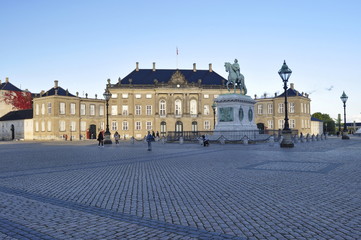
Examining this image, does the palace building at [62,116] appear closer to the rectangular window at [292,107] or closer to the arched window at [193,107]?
the arched window at [193,107]

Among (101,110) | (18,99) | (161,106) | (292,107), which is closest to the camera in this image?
→ (161,106)

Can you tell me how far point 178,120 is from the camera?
5984 centimetres

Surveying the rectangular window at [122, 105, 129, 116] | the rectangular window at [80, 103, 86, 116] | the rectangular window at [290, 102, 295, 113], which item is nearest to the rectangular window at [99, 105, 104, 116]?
the rectangular window at [80, 103, 86, 116]

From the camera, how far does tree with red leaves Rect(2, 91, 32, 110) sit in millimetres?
63772

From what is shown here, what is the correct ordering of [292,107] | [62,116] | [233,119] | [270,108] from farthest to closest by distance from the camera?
[270,108] → [292,107] → [62,116] → [233,119]

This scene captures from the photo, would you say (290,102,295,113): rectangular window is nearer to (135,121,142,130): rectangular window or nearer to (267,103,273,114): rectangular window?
(267,103,273,114): rectangular window

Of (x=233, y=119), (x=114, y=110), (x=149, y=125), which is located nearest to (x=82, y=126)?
(x=114, y=110)

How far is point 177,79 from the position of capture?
198ft

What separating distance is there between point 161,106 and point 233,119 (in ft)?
110

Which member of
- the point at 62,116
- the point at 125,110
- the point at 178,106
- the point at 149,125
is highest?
the point at 178,106

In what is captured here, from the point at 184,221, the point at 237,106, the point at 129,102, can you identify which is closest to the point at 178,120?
the point at 129,102

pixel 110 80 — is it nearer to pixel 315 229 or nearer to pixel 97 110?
pixel 97 110

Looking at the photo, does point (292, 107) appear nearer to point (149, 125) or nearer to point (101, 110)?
point (149, 125)

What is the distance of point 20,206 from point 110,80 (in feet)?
181
